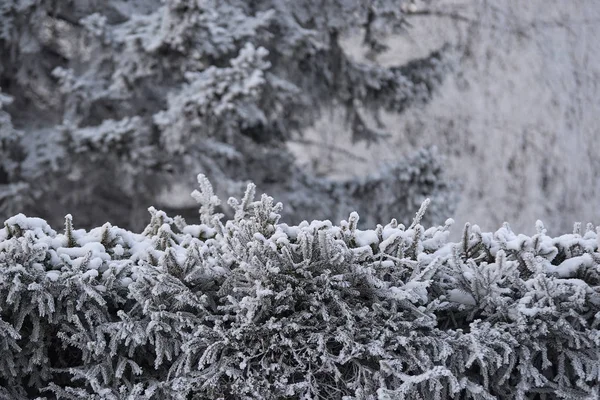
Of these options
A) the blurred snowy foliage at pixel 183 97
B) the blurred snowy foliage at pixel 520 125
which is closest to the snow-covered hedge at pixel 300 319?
the blurred snowy foliage at pixel 183 97

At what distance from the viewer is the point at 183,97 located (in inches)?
191

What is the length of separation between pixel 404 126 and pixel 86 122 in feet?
15.8

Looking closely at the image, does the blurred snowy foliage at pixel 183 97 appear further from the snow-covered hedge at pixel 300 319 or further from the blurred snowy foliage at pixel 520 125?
the blurred snowy foliage at pixel 520 125

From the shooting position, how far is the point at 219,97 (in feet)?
15.7

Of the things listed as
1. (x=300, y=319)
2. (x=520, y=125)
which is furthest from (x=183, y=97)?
(x=520, y=125)

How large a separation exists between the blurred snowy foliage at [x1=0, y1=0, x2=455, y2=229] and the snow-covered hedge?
2741 millimetres

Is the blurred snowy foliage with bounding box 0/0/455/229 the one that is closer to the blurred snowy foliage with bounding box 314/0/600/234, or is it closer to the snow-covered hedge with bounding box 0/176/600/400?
the snow-covered hedge with bounding box 0/176/600/400

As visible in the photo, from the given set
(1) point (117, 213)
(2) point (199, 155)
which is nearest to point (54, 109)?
(1) point (117, 213)

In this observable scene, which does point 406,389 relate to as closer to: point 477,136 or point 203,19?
point 203,19

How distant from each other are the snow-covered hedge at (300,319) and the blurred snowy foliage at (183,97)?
2741 millimetres

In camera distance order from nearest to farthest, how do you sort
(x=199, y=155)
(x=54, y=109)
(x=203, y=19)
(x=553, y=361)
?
1. (x=553, y=361)
2. (x=203, y=19)
3. (x=199, y=155)
4. (x=54, y=109)

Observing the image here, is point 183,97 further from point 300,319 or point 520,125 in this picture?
point 520,125

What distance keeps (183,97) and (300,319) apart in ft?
10.8

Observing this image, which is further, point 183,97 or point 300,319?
point 183,97
